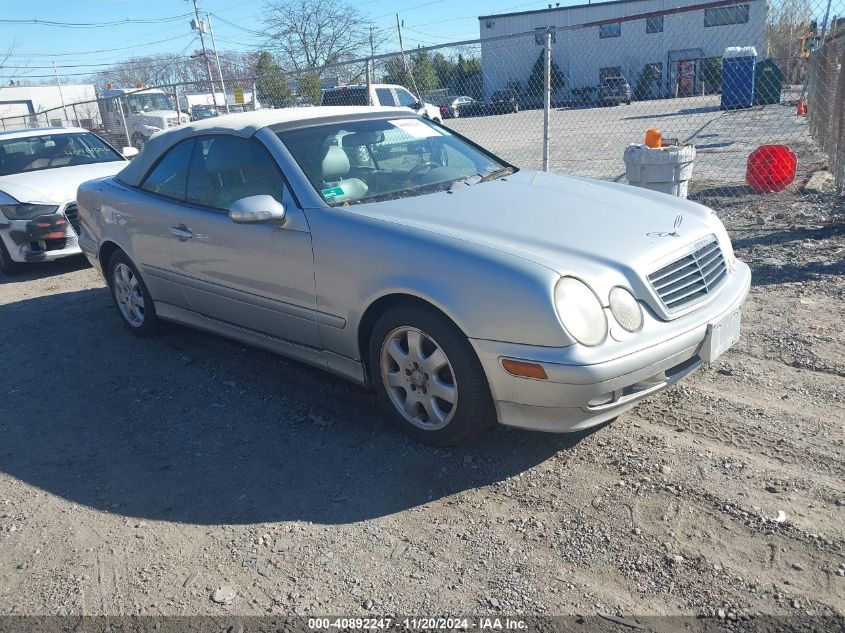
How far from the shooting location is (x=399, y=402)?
12.0 feet

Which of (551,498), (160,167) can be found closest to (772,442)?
→ (551,498)

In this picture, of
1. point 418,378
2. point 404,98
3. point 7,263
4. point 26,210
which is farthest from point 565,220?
point 404,98

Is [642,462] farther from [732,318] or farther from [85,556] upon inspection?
[85,556]

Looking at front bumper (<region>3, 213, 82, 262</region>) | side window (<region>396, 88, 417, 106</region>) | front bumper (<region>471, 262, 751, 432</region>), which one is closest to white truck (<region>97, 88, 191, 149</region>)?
side window (<region>396, 88, 417, 106</region>)

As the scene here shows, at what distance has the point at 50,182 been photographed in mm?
8117

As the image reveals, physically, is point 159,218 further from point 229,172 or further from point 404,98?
point 404,98

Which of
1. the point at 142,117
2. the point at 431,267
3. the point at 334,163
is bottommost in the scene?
the point at 431,267

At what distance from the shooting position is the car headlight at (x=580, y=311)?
118 inches

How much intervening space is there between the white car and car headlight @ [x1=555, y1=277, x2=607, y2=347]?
6521 mm

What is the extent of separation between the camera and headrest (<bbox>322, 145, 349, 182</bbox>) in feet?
13.5

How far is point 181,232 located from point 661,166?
4.89m

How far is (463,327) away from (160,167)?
3.00 meters

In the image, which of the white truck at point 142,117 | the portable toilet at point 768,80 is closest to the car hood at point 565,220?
the white truck at point 142,117

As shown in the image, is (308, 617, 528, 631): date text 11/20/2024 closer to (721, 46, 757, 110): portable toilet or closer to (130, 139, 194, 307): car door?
→ (130, 139, 194, 307): car door
